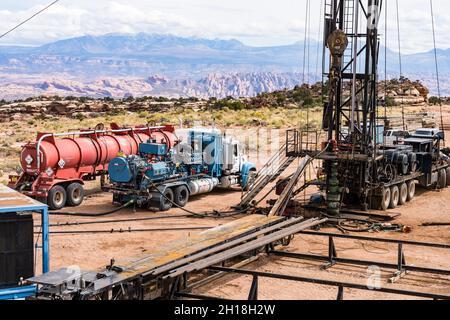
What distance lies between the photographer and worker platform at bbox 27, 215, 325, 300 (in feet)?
31.6

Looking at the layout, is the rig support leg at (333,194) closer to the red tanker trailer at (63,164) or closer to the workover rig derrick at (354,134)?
the workover rig derrick at (354,134)

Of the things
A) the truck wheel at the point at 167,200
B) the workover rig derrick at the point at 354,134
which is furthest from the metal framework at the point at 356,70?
the truck wheel at the point at 167,200

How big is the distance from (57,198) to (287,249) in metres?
8.91

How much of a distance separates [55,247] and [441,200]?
14217 millimetres

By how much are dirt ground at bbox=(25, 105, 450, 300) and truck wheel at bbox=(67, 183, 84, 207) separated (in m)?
0.28

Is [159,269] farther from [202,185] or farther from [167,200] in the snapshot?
[202,185]

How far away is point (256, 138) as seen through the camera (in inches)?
1705

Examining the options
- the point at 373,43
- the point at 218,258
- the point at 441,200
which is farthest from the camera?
the point at 441,200

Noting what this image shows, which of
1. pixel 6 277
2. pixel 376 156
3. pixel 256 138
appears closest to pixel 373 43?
pixel 376 156

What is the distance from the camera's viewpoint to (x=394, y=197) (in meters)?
22.6

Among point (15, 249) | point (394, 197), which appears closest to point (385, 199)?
point (394, 197)

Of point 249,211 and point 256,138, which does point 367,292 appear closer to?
point 249,211

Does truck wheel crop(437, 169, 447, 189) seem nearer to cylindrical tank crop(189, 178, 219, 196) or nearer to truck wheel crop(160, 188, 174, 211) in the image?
cylindrical tank crop(189, 178, 219, 196)

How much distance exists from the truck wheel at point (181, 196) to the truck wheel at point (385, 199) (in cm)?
643
